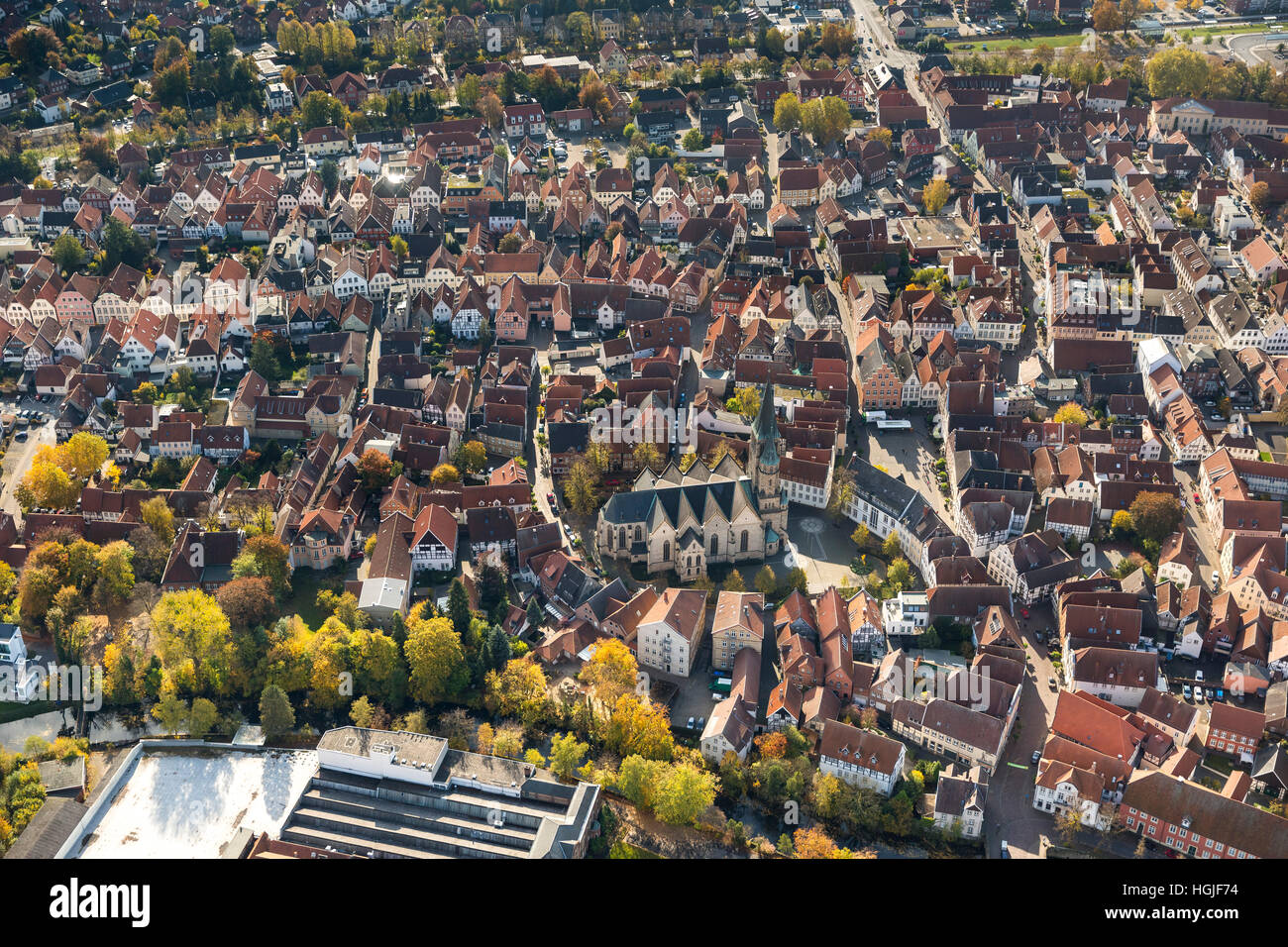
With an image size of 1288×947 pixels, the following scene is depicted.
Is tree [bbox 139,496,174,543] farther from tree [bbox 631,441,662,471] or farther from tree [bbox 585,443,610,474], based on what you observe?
tree [bbox 631,441,662,471]

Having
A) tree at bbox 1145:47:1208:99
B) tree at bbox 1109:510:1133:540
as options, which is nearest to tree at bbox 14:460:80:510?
tree at bbox 1109:510:1133:540

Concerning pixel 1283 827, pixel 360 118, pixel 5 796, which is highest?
pixel 360 118

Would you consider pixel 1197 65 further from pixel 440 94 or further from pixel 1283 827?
pixel 1283 827

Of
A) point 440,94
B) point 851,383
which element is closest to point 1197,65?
point 851,383

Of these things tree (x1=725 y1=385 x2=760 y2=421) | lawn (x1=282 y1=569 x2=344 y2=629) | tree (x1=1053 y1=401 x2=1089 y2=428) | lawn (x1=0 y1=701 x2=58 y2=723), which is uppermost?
tree (x1=1053 y1=401 x2=1089 y2=428)

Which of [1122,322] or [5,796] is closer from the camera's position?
[5,796]

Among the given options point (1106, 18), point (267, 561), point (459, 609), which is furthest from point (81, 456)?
point (1106, 18)

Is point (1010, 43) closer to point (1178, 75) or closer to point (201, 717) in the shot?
point (1178, 75)
